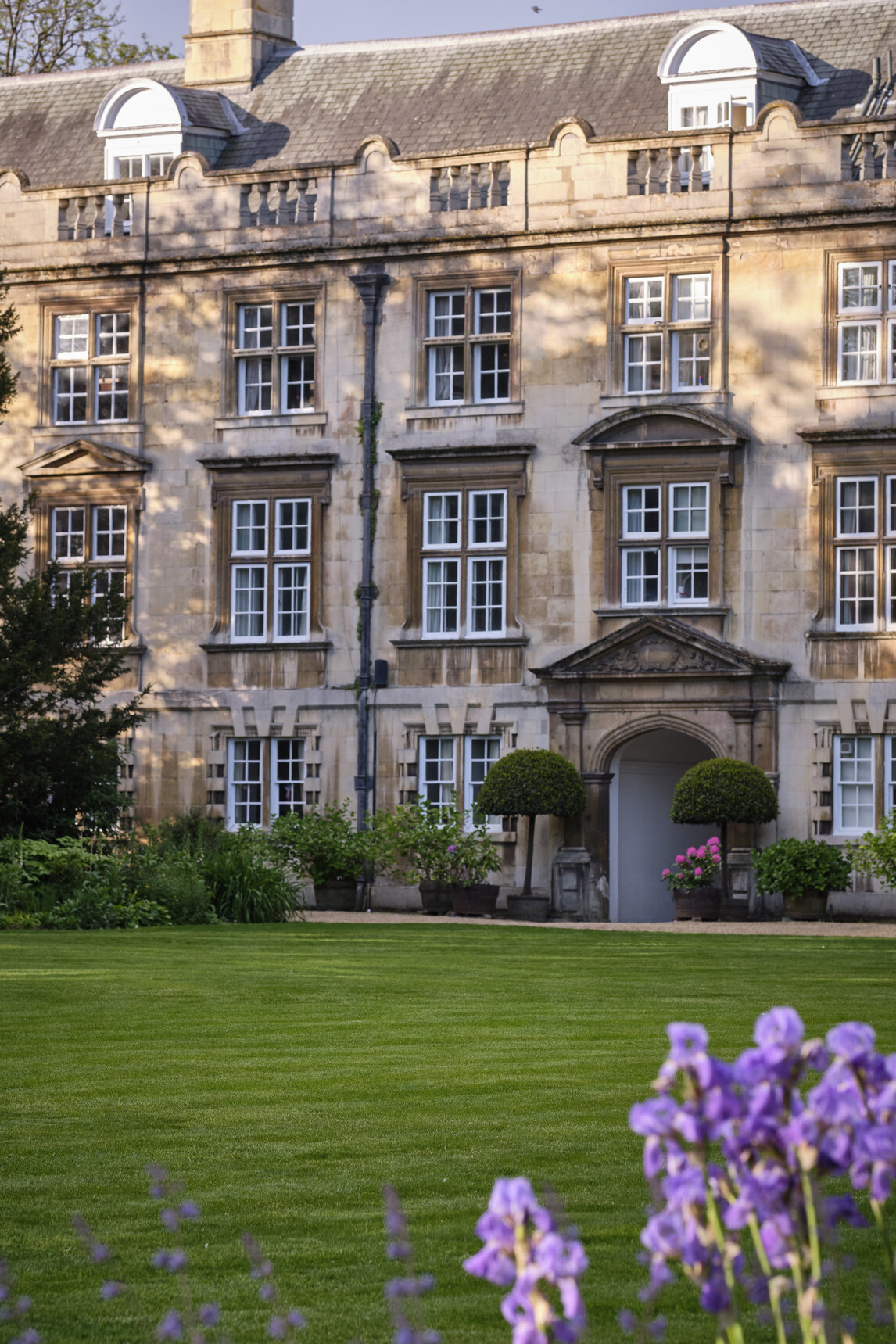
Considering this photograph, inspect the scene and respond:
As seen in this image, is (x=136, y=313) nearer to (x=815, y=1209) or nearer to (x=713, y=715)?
(x=713, y=715)

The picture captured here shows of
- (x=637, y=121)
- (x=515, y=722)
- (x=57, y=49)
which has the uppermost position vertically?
(x=57, y=49)

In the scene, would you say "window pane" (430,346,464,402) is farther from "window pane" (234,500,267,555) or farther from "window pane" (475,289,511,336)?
"window pane" (234,500,267,555)

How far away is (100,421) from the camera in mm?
33188

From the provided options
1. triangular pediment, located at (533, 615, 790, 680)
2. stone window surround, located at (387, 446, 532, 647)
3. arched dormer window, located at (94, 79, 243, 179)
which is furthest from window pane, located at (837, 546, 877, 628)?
arched dormer window, located at (94, 79, 243, 179)

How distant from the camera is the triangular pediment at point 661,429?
1151 inches

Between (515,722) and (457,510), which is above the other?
(457,510)

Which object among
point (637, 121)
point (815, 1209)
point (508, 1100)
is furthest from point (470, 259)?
point (815, 1209)

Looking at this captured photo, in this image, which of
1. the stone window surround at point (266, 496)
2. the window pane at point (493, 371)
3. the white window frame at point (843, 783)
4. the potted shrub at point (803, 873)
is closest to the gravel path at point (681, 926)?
the potted shrub at point (803, 873)

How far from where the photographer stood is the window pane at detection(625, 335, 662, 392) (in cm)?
3009

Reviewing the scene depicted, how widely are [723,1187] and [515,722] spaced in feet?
89.0

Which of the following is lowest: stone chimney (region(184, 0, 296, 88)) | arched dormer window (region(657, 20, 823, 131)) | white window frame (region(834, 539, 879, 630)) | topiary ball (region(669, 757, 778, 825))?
topiary ball (region(669, 757, 778, 825))

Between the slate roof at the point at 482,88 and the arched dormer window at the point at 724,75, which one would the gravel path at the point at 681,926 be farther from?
the arched dormer window at the point at 724,75

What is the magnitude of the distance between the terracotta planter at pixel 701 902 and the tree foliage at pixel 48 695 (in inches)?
296

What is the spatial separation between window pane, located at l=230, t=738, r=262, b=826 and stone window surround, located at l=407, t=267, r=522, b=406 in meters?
5.57
